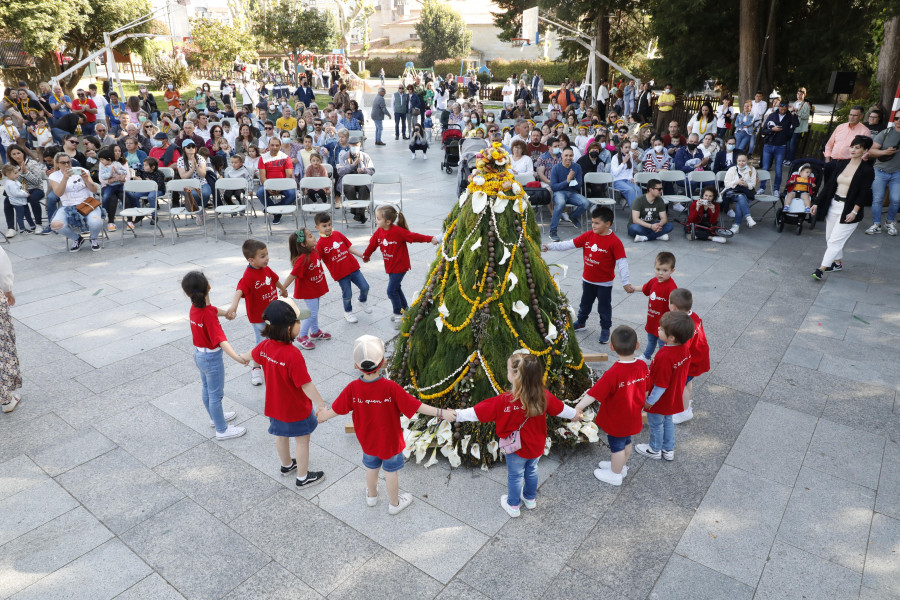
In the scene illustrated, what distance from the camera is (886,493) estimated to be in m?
4.30

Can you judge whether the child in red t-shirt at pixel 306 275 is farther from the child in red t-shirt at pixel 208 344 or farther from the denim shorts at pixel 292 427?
the denim shorts at pixel 292 427

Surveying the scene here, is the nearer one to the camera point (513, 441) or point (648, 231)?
point (513, 441)

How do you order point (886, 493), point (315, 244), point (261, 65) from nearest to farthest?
point (886, 493) < point (315, 244) < point (261, 65)

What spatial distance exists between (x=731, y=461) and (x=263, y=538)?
360 cm

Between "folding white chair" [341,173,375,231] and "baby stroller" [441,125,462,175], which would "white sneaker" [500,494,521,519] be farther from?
"baby stroller" [441,125,462,175]

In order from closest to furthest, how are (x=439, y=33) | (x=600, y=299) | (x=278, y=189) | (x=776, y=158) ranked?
(x=600, y=299) → (x=278, y=189) → (x=776, y=158) → (x=439, y=33)

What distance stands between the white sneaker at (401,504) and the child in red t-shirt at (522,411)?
75cm

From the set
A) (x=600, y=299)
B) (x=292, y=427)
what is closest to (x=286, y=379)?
(x=292, y=427)

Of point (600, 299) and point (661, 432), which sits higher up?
point (600, 299)

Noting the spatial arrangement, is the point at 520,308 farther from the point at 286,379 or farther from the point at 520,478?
the point at 286,379

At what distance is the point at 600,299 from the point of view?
6.45 meters

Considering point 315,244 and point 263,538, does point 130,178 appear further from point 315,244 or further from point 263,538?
point 263,538

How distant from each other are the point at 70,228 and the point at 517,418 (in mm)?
9354

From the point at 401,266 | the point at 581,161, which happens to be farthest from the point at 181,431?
the point at 581,161
